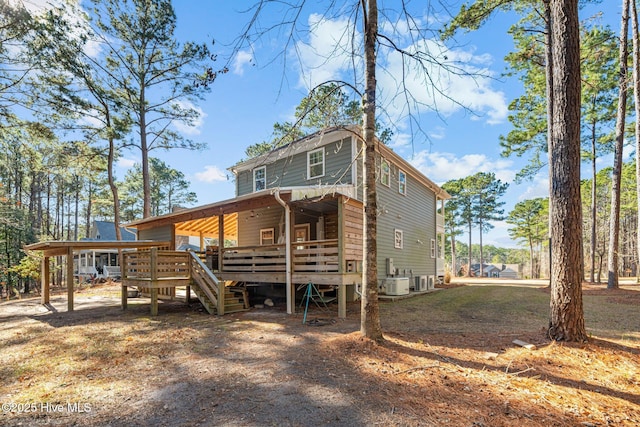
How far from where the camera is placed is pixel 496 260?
304 ft

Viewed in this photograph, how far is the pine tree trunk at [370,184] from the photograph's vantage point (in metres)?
4.91

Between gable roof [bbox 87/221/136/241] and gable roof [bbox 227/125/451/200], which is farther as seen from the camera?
gable roof [bbox 87/221/136/241]

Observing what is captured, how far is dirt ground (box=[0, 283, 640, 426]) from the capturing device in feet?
9.61

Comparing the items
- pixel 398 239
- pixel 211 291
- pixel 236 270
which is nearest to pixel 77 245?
pixel 211 291

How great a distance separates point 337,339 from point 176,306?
7.31 meters

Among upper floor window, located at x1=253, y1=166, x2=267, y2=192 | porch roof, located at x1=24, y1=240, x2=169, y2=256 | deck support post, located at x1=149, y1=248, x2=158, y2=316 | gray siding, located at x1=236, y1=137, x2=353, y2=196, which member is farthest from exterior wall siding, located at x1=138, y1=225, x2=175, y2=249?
upper floor window, located at x1=253, y1=166, x2=267, y2=192

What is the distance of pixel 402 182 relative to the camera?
14383 millimetres

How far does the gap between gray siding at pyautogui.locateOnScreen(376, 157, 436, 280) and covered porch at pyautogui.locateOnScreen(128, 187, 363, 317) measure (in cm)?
228

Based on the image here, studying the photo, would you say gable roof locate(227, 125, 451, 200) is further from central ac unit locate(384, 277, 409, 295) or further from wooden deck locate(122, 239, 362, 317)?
central ac unit locate(384, 277, 409, 295)

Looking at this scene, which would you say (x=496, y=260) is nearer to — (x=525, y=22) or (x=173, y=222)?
(x=525, y=22)

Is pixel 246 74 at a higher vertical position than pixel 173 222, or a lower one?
higher

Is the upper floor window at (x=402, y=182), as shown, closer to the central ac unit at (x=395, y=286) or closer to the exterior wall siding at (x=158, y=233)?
the central ac unit at (x=395, y=286)

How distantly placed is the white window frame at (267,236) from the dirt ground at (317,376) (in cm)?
596

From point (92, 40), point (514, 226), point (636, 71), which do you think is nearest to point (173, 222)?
point (92, 40)
